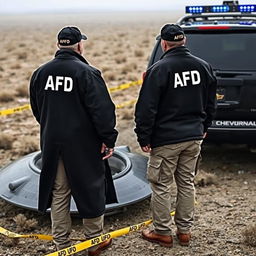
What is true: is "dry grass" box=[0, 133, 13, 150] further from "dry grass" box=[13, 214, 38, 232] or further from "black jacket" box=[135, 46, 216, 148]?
"black jacket" box=[135, 46, 216, 148]

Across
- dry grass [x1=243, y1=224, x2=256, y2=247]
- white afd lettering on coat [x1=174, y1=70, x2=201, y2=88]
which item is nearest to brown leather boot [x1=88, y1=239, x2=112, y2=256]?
dry grass [x1=243, y1=224, x2=256, y2=247]

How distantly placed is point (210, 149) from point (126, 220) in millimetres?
2749

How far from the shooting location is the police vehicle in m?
5.85

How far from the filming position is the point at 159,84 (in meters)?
4.00

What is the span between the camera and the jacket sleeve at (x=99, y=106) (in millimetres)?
3781

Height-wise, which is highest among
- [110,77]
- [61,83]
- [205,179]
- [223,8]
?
[223,8]

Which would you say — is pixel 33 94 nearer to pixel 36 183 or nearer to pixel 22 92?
pixel 36 183

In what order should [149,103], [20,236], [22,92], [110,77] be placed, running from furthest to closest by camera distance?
[110,77], [22,92], [20,236], [149,103]

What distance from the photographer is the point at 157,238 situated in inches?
177

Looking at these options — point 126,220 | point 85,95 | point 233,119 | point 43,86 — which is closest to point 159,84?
point 85,95

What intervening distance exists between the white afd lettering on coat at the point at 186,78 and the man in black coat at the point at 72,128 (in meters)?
0.57

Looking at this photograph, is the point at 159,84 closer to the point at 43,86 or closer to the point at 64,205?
the point at 43,86

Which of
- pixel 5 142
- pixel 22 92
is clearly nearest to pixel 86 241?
pixel 5 142

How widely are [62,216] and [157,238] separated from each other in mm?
942
